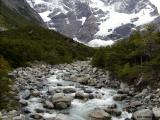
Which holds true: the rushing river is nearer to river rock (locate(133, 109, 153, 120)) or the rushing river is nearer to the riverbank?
the riverbank

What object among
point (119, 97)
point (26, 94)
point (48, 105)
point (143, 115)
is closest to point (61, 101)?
point (48, 105)

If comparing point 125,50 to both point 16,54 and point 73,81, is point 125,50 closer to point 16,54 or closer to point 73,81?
point 73,81

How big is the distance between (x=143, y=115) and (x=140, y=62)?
2335 cm

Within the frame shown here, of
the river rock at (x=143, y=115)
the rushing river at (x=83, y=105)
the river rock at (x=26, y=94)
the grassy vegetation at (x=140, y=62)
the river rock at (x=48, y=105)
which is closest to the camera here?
the river rock at (x=143, y=115)

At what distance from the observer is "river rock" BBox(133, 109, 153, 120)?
25969 mm

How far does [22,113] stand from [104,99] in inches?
357

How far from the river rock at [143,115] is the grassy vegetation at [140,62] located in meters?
9.91

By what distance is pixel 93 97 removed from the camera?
114ft

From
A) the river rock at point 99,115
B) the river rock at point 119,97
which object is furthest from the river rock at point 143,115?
the river rock at point 119,97

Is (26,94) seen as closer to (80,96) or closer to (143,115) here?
(80,96)

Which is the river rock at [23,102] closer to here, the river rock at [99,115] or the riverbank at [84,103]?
the riverbank at [84,103]

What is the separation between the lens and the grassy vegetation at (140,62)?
39.4 meters

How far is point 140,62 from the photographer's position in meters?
49.2

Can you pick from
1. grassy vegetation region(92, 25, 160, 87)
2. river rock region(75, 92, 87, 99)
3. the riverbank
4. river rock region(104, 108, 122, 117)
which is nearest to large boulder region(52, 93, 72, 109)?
the riverbank
